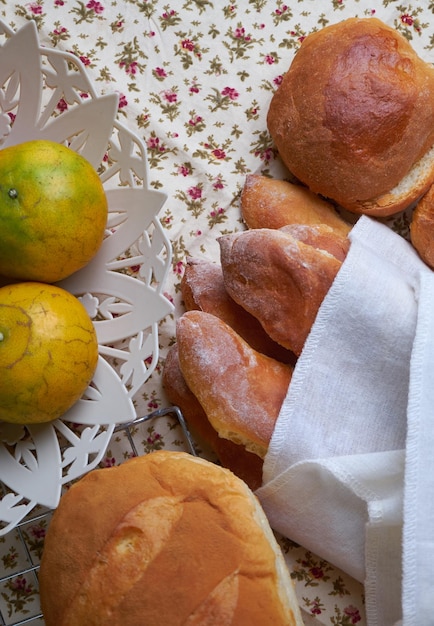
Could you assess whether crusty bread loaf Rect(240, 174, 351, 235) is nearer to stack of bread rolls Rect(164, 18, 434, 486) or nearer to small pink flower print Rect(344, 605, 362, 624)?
stack of bread rolls Rect(164, 18, 434, 486)

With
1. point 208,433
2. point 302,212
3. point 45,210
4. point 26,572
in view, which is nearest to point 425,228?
point 302,212

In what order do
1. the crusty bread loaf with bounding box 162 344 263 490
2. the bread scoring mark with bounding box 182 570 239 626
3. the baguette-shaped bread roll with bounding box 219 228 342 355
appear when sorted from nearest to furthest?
the bread scoring mark with bounding box 182 570 239 626 < the baguette-shaped bread roll with bounding box 219 228 342 355 < the crusty bread loaf with bounding box 162 344 263 490

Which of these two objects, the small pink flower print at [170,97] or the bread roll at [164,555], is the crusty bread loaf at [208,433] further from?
the small pink flower print at [170,97]

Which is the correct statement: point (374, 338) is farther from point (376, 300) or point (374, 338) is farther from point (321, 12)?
point (321, 12)

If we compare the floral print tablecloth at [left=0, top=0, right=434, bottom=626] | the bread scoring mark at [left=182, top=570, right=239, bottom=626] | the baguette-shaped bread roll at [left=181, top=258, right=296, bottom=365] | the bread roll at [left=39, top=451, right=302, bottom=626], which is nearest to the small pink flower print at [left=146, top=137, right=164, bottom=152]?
the floral print tablecloth at [left=0, top=0, right=434, bottom=626]

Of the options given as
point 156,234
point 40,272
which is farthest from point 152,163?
point 40,272

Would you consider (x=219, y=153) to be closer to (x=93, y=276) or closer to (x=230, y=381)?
(x=93, y=276)

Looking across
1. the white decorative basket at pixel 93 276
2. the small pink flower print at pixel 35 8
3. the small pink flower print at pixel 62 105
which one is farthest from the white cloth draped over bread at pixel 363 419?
the small pink flower print at pixel 35 8
